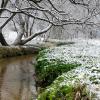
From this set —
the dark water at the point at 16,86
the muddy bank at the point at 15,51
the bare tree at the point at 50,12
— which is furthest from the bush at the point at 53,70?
the muddy bank at the point at 15,51

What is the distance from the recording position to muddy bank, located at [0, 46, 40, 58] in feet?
72.1

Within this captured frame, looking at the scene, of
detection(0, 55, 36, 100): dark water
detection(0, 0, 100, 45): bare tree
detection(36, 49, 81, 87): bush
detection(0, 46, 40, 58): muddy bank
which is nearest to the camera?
detection(0, 55, 36, 100): dark water

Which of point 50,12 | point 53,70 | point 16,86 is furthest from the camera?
point 50,12

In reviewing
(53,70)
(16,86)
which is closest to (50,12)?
(16,86)

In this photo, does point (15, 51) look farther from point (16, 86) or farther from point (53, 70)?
point (53, 70)

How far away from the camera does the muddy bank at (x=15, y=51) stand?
2197cm

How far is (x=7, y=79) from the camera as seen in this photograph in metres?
13.3

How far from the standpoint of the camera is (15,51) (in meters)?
23.9

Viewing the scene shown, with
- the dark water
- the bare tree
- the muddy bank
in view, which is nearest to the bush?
the dark water

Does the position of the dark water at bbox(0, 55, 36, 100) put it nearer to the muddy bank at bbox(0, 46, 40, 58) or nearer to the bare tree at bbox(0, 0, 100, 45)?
the bare tree at bbox(0, 0, 100, 45)

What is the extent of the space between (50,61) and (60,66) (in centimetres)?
115

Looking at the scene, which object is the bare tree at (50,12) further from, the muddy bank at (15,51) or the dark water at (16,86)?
the dark water at (16,86)

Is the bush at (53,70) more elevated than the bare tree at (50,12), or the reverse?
the bare tree at (50,12)

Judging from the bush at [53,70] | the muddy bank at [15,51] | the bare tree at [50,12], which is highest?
the bare tree at [50,12]
